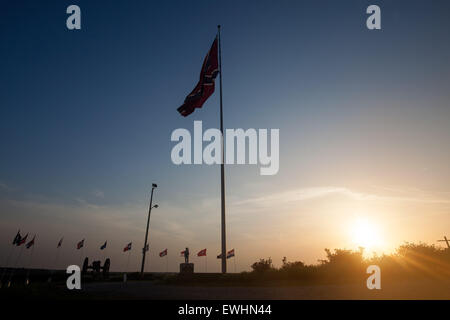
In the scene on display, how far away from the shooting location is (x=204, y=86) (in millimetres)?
18203

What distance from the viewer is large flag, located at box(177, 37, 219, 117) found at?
59.4ft

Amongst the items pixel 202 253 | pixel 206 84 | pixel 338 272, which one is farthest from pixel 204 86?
pixel 202 253

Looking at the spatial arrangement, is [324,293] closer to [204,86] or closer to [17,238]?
[204,86]

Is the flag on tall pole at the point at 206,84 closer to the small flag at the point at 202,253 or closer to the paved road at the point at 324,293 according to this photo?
the paved road at the point at 324,293

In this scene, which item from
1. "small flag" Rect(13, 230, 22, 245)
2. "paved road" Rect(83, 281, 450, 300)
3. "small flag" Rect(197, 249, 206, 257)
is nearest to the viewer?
"paved road" Rect(83, 281, 450, 300)

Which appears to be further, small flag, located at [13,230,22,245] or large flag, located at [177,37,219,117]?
small flag, located at [13,230,22,245]

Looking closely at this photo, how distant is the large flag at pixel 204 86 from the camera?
18.1 m

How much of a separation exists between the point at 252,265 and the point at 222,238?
2.97m

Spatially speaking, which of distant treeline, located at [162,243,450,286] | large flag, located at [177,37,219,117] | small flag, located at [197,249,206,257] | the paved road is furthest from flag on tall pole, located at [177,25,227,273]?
small flag, located at [197,249,206,257]

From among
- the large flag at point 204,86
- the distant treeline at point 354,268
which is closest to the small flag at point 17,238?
the large flag at point 204,86

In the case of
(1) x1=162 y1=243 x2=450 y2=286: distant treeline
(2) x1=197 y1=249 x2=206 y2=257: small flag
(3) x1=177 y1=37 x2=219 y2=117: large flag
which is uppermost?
(3) x1=177 y1=37 x2=219 y2=117: large flag

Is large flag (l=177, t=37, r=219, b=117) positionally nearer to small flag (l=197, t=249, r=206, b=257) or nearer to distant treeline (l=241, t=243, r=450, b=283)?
distant treeline (l=241, t=243, r=450, b=283)
